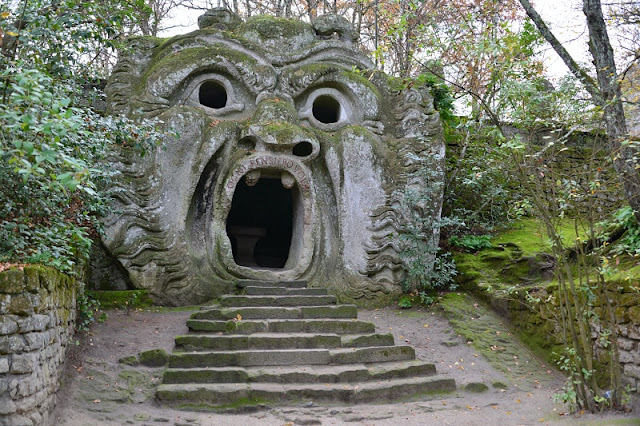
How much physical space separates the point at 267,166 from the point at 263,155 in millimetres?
160

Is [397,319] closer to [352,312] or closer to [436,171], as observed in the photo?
[352,312]

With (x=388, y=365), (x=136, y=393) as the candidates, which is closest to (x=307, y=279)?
(x=388, y=365)

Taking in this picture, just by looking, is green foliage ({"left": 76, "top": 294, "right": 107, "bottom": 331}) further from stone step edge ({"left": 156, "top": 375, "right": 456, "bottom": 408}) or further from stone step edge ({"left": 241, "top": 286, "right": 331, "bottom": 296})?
stone step edge ({"left": 241, "top": 286, "right": 331, "bottom": 296})

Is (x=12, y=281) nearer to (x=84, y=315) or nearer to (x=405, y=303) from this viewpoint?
(x=84, y=315)

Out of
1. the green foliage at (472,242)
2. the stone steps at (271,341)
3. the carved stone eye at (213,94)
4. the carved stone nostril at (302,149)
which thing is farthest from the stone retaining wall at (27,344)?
the green foliage at (472,242)

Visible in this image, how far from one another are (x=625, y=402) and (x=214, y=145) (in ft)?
18.1

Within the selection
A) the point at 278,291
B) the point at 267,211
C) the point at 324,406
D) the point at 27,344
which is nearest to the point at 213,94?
the point at 267,211

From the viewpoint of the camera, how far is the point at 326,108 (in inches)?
352

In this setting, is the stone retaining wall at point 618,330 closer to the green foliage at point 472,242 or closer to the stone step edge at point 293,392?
the stone step edge at point 293,392

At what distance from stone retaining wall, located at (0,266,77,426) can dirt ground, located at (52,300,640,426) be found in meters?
0.48

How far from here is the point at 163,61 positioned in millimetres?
7602

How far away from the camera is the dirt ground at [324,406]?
451cm

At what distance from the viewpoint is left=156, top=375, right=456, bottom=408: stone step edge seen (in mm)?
4781

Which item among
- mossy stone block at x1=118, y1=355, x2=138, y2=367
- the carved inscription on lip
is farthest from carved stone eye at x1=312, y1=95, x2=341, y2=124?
mossy stone block at x1=118, y1=355, x2=138, y2=367
